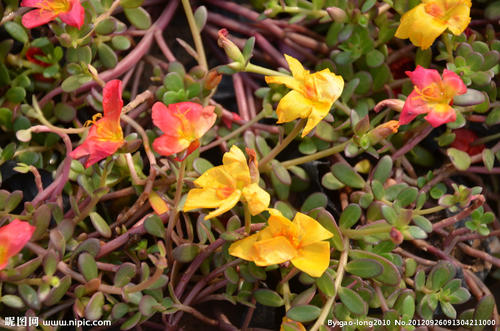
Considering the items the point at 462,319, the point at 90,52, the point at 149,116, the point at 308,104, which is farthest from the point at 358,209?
the point at 90,52

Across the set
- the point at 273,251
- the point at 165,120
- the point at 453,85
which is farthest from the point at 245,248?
the point at 453,85

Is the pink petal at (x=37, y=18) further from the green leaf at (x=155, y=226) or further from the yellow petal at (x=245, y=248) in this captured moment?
the yellow petal at (x=245, y=248)

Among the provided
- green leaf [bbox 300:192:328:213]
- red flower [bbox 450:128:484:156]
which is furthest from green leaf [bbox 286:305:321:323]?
red flower [bbox 450:128:484:156]

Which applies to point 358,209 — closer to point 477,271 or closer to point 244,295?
point 244,295

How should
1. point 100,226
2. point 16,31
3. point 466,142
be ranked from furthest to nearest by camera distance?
1. point 466,142
2. point 16,31
3. point 100,226

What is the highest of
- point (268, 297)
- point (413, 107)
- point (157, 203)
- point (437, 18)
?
point (437, 18)

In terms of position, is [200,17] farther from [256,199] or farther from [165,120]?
[256,199]

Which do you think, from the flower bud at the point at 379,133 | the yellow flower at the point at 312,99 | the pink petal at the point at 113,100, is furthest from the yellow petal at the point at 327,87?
the pink petal at the point at 113,100
